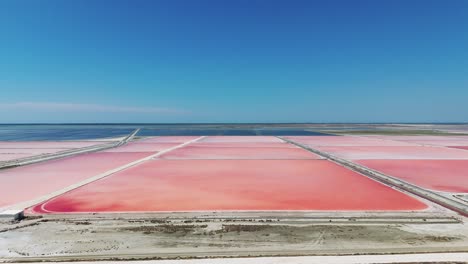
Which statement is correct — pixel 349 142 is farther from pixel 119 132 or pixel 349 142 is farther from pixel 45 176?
pixel 119 132

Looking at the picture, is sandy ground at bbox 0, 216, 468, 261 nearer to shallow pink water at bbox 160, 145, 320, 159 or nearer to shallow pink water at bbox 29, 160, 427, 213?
shallow pink water at bbox 29, 160, 427, 213

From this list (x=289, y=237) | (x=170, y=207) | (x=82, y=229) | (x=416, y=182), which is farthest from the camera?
(x=416, y=182)

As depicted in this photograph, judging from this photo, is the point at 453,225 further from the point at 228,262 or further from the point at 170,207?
the point at 170,207

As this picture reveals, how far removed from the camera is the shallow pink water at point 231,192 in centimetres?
1233

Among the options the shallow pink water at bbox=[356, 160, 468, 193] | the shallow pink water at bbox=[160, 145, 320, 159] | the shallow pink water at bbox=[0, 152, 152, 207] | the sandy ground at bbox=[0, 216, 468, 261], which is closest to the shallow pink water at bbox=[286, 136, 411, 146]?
the shallow pink water at bbox=[160, 145, 320, 159]

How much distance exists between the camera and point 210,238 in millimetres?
8953

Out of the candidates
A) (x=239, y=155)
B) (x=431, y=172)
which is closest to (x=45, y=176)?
(x=239, y=155)

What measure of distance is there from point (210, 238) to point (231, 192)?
19.3 ft

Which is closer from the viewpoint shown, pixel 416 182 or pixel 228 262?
pixel 228 262

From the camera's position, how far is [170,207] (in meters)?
12.3

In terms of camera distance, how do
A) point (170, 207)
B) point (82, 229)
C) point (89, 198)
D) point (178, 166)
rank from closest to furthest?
point (82, 229), point (170, 207), point (89, 198), point (178, 166)

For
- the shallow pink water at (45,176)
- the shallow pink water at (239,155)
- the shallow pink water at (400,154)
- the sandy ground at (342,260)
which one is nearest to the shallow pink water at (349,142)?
the shallow pink water at (400,154)

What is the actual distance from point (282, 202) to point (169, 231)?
5.25 meters

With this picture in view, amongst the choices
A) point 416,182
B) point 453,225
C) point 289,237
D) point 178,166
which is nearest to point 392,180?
point 416,182
